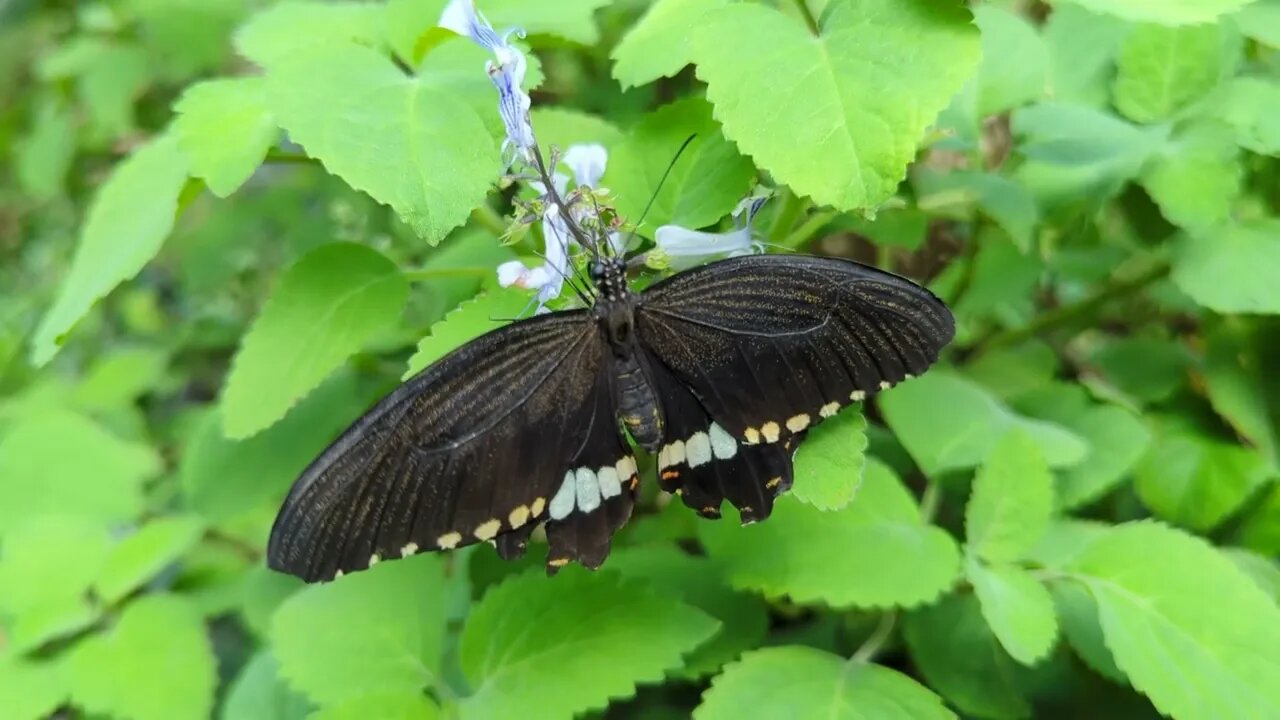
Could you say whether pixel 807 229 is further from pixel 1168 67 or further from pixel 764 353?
pixel 1168 67

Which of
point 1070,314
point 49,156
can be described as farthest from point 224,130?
point 49,156

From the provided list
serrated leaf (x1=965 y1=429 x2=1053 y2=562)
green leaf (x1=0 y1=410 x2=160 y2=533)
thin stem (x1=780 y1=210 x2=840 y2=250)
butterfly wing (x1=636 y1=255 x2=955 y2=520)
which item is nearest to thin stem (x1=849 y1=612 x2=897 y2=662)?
serrated leaf (x1=965 y1=429 x2=1053 y2=562)

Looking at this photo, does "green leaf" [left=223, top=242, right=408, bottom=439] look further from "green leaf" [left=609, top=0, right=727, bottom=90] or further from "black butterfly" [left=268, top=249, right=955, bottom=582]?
"green leaf" [left=609, top=0, right=727, bottom=90]

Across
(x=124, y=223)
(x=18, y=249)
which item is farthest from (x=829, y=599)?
(x=18, y=249)

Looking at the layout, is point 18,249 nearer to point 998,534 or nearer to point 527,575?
point 527,575

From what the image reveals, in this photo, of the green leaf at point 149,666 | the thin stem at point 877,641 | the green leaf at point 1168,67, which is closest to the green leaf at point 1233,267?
the green leaf at point 1168,67

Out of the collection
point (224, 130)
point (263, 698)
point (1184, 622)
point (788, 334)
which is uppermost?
point (224, 130)

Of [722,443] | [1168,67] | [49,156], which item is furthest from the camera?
[49,156]
